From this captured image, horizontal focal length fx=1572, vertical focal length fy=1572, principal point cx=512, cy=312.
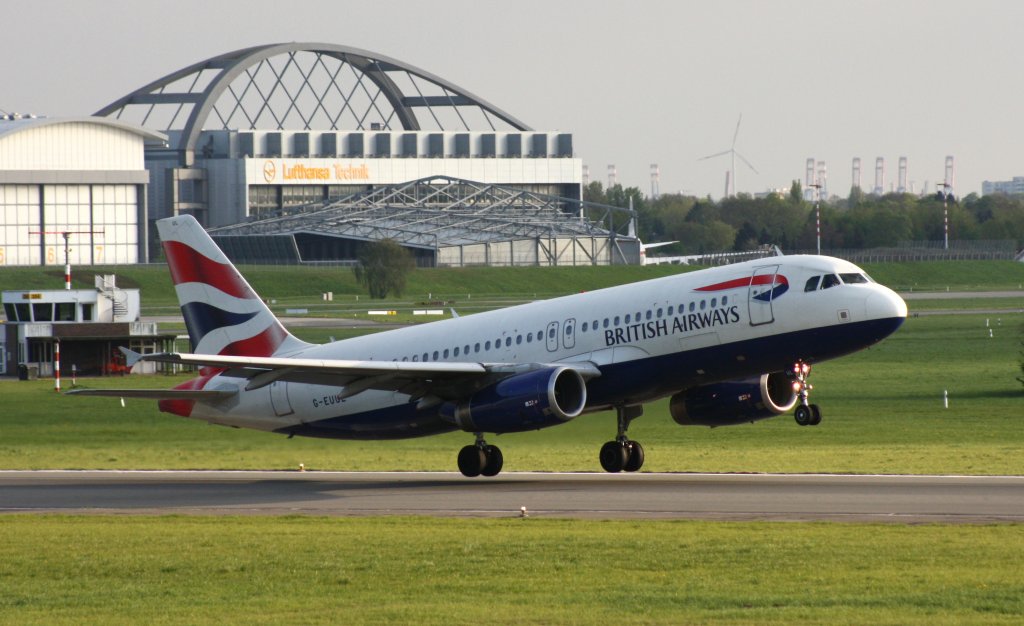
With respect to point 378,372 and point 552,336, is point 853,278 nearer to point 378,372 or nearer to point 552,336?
point 552,336

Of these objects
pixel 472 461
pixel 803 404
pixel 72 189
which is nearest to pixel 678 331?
pixel 803 404

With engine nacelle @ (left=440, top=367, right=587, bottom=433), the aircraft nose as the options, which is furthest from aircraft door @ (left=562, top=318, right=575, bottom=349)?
the aircraft nose

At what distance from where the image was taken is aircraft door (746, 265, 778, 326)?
38062 millimetres

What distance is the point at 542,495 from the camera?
3716 cm

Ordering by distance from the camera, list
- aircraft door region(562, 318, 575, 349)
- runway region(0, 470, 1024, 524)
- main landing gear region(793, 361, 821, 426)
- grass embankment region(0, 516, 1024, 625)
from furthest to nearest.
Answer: aircraft door region(562, 318, 575, 349)
main landing gear region(793, 361, 821, 426)
runway region(0, 470, 1024, 524)
grass embankment region(0, 516, 1024, 625)

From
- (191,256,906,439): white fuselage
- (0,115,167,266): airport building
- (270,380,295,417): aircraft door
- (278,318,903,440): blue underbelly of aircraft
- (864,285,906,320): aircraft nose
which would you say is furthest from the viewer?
(0,115,167,266): airport building

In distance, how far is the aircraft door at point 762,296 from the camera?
3806 centimetres

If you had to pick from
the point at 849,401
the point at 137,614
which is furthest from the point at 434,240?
the point at 137,614

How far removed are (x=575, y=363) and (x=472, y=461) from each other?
13.3ft

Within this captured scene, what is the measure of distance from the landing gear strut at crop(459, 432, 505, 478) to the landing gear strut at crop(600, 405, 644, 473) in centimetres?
298

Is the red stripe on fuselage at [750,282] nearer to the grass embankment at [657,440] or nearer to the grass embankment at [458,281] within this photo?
the grass embankment at [657,440]

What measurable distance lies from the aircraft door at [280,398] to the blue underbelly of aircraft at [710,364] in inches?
147

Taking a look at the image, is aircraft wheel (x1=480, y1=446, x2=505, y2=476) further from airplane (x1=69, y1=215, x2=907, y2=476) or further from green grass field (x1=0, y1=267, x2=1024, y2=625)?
green grass field (x1=0, y1=267, x2=1024, y2=625)

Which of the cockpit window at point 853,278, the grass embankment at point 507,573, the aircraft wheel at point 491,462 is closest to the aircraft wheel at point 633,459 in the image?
the aircraft wheel at point 491,462
